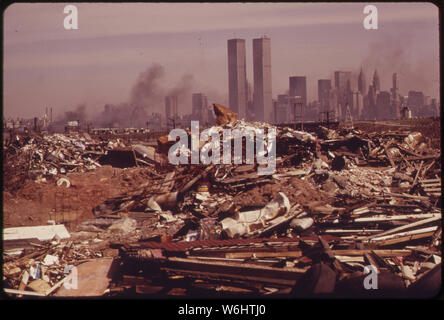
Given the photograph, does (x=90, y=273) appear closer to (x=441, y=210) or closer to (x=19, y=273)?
(x=19, y=273)

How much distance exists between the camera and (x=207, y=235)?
4.09 metres

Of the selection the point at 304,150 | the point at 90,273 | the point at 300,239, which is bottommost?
the point at 90,273

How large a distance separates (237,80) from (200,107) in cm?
50

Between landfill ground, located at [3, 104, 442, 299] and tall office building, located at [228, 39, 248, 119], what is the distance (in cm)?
16

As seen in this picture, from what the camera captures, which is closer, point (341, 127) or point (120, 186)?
point (120, 186)

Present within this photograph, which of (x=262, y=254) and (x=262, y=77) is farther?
(x=262, y=77)

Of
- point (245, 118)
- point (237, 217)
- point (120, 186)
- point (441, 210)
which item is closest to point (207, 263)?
point (237, 217)

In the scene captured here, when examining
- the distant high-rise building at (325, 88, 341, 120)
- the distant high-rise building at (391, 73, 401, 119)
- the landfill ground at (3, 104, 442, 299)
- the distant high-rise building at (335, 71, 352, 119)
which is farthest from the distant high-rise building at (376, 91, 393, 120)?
the distant high-rise building at (325, 88, 341, 120)

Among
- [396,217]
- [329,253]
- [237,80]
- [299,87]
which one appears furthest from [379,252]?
[237,80]

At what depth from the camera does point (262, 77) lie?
174 inches

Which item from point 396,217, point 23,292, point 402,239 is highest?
point 396,217

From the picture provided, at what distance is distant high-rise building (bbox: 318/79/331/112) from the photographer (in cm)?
443

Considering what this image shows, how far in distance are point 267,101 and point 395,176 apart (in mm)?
1595

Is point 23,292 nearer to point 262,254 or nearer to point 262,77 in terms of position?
point 262,254
